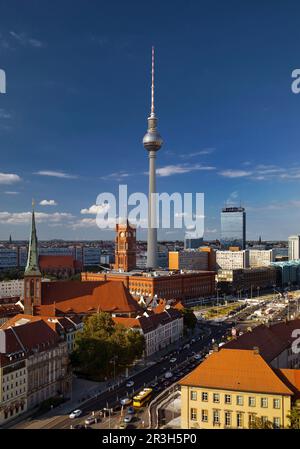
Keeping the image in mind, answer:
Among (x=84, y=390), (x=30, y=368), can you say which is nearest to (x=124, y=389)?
(x=84, y=390)

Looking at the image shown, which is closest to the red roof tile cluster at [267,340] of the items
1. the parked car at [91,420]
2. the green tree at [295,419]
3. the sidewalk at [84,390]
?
the green tree at [295,419]

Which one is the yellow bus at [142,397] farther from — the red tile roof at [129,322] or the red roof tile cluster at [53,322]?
the red tile roof at [129,322]

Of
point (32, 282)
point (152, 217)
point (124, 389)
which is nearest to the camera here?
point (124, 389)

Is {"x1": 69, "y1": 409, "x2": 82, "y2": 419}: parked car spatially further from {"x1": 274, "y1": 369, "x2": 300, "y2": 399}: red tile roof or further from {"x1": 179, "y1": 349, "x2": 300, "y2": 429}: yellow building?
{"x1": 274, "y1": 369, "x2": 300, "y2": 399}: red tile roof

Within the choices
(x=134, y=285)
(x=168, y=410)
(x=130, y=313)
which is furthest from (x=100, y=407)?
(x=134, y=285)

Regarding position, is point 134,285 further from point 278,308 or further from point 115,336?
point 115,336

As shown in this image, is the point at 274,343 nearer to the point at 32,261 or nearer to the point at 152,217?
the point at 32,261
